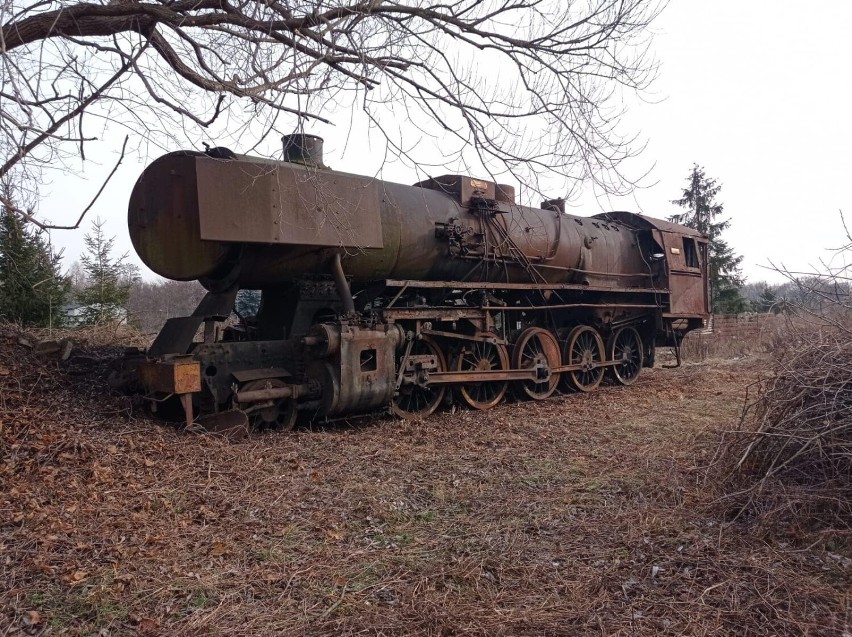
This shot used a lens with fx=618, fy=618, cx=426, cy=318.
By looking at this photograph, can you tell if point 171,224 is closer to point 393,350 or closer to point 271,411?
point 271,411

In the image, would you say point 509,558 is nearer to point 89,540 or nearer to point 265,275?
point 89,540

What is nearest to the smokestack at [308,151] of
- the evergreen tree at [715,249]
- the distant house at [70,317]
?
the distant house at [70,317]

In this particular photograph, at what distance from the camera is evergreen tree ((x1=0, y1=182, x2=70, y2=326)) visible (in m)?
10.5

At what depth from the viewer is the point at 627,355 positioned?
1230cm

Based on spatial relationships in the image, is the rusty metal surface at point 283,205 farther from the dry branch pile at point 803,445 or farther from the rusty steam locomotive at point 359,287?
the dry branch pile at point 803,445

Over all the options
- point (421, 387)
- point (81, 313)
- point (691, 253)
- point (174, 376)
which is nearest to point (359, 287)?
point (421, 387)

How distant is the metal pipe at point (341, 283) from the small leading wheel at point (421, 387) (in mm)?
1105

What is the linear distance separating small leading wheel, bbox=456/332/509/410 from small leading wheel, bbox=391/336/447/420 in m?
0.42

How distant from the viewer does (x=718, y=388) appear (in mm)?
10945

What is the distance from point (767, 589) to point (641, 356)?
10.0 meters


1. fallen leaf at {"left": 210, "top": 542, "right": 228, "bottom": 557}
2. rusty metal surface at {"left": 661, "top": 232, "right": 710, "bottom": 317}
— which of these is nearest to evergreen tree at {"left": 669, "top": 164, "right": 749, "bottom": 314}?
rusty metal surface at {"left": 661, "top": 232, "right": 710, "bottom": 317}

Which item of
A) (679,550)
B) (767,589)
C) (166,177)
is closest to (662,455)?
(679,550)

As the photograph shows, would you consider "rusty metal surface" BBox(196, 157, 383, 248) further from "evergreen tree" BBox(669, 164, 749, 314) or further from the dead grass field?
"evergreen tree" BBox(669, 164, 749, 314)

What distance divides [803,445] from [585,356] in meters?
7.05
